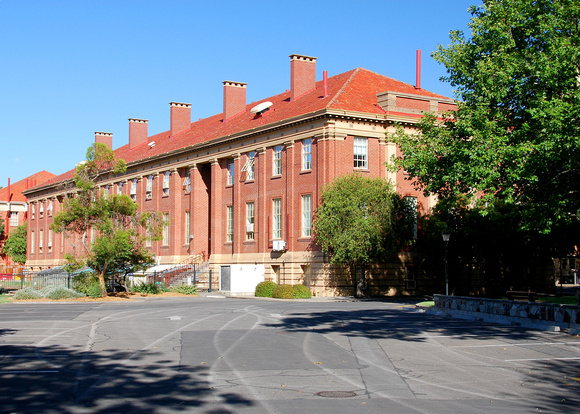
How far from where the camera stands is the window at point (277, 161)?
47188 mm

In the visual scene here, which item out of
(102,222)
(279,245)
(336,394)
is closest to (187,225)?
(279,245)

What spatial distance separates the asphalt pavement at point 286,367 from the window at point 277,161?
25028mm

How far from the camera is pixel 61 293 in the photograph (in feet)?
129

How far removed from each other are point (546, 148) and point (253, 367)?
1528cm

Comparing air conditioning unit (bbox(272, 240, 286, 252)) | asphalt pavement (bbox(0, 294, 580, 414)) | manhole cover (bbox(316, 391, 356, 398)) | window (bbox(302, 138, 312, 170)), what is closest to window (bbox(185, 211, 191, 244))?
air conditioning unit (bbox(272, 240, 286, 252))

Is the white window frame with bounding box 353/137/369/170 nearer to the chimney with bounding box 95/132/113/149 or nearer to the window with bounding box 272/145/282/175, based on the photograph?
the window with bounding box 272/145/282/175

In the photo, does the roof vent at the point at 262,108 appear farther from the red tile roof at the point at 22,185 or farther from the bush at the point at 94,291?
the red tile roof at the point at 22,185

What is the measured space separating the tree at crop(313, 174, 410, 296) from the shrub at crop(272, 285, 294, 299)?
2.98 meters

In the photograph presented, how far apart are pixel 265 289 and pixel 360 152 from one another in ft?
34.7

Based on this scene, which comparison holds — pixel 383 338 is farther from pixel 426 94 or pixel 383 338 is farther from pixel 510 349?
pixel 426 94

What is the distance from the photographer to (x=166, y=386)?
11.2 meters

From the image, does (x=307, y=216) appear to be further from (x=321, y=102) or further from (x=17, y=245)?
(x=17, y=245)

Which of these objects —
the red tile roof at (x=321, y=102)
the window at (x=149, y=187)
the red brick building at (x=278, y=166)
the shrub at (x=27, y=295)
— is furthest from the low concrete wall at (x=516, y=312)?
the window at (x=149, y=187)

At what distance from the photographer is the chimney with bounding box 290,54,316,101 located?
49.8 m
